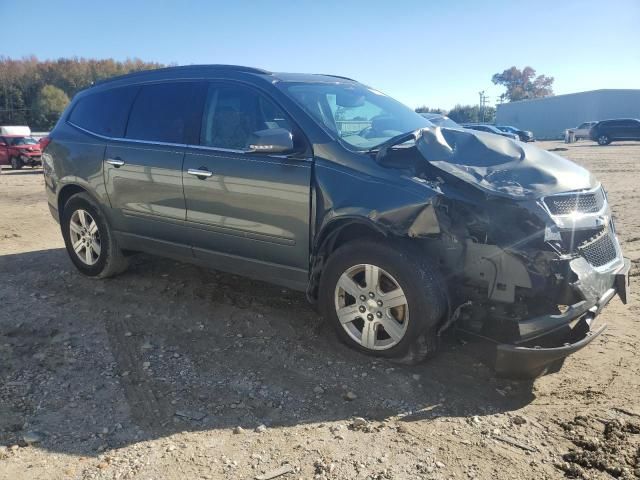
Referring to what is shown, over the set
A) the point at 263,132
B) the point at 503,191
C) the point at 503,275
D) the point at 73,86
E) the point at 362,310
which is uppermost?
the point at 73,86

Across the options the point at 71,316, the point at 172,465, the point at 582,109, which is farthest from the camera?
the point at 582,109

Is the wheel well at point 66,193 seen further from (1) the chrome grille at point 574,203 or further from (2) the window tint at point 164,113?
(1) the chrome grille at point 574,203

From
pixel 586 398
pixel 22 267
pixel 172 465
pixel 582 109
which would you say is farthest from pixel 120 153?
pixel 582 109

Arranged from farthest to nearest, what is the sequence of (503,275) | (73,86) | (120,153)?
(73,86) < (120,153) < (503,275)

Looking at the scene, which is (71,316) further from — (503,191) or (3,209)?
(3,209)

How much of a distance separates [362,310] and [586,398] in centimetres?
146

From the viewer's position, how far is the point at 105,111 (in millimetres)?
5359

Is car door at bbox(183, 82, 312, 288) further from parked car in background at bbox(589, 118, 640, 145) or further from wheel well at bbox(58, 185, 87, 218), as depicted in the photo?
parked car in background at bbox(589, 118, 640, 145)

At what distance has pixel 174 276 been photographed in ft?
18.7

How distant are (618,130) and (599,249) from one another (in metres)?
36.7

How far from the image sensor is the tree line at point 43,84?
73.8m

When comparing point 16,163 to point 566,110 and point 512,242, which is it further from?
point 566,110

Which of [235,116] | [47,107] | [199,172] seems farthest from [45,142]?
[47,107]

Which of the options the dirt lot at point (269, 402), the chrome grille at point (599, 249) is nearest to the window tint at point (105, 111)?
the dirt lot at point (269, 402)
